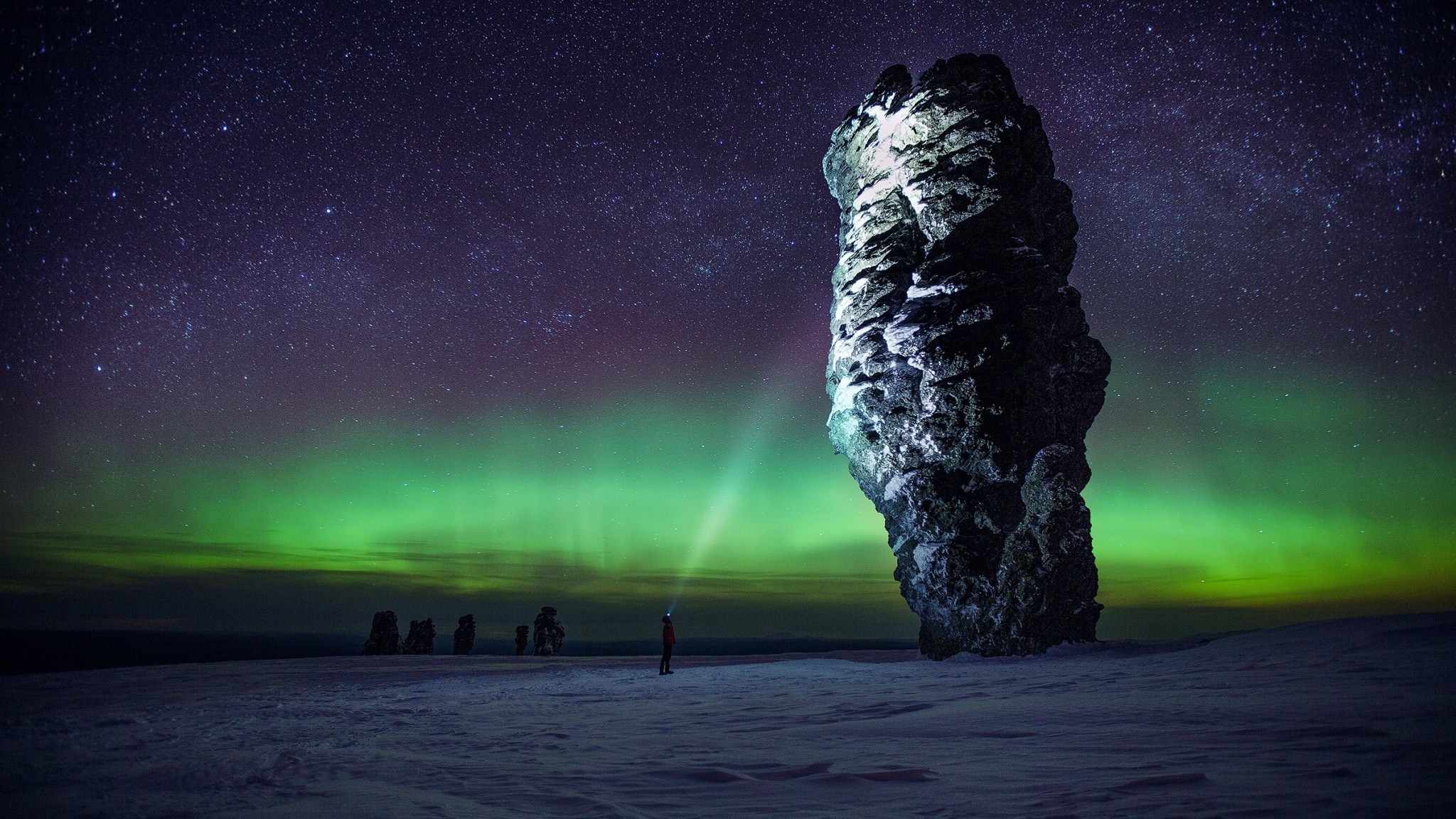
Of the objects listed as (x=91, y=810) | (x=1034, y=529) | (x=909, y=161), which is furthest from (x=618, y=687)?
(x=909, y=161)

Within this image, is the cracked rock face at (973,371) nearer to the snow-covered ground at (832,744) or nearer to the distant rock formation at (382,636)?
the snow-covered ground at (832,744)

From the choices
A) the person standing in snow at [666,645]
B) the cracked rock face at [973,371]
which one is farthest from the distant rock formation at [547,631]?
the cracked rock face at [973,371]

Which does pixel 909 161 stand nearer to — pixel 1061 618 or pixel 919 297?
pixel 919 297

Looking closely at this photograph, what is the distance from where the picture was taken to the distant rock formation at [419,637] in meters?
30.7

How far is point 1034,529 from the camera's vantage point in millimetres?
15000

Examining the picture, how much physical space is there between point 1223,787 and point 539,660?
20370 mm

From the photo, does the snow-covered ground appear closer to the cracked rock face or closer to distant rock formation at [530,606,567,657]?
the cracked rock face

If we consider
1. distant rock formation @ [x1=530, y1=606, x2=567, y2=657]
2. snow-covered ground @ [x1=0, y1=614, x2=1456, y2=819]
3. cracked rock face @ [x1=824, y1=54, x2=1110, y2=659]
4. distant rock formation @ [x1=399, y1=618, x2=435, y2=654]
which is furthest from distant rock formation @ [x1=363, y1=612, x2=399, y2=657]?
cracked rock face @ [x1=824, y1=54, x2=1110, y2=659]

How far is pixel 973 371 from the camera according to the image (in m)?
15.5

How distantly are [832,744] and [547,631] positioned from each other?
27088 millimetres

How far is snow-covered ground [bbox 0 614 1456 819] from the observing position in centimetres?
384

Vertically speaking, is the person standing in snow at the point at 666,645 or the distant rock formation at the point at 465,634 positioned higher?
the person standing in snow at the point at 666,645

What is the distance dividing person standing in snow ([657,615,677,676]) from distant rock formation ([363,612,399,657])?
2107cm

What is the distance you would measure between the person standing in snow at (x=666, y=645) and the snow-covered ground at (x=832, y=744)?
4.10 meters
